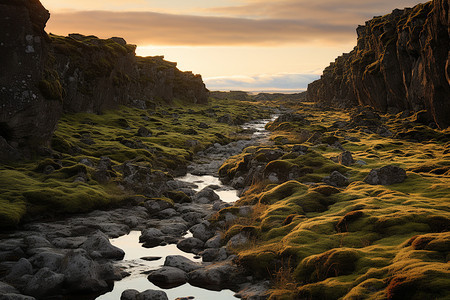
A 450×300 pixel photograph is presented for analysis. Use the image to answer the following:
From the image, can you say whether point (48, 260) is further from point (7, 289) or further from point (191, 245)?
point (191, 245)

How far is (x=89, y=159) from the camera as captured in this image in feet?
157

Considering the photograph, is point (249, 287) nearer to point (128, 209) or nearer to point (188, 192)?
point (128, 209)

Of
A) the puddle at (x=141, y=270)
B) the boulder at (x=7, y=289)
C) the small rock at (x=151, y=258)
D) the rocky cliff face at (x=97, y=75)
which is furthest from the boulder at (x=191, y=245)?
the rocky cliff face at (x=97, y=75)

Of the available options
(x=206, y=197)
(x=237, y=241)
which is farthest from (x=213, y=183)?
→ (x=237, y=241)

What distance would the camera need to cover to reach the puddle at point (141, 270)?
19.6m

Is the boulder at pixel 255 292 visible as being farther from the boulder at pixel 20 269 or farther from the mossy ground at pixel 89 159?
the mossy ground at pixel 89 159

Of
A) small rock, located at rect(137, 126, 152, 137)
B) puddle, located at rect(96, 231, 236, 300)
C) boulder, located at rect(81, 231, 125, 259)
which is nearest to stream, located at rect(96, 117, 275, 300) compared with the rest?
puddle, located at rect(96, 231, 236, 300)

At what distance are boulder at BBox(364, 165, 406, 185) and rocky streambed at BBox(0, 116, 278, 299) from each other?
12.1m

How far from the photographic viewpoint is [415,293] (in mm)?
14570

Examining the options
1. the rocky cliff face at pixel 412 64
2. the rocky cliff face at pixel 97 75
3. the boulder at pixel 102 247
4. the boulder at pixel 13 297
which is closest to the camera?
the boulder at pixel 13 297

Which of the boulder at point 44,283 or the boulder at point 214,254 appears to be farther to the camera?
the boulder at point 214,254

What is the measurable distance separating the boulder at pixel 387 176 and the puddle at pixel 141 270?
18686 millimetres

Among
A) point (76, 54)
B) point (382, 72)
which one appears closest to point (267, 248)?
point (76, 54)

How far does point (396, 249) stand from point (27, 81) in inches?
1551
